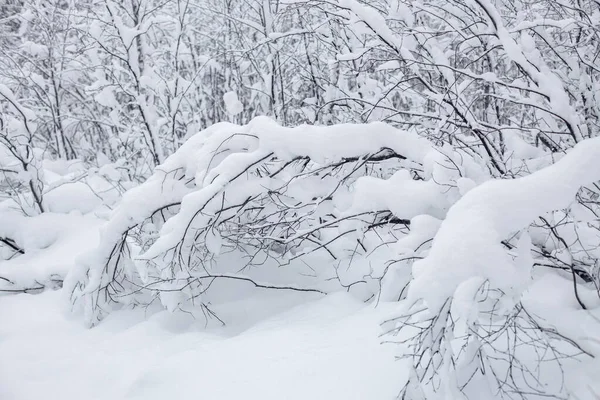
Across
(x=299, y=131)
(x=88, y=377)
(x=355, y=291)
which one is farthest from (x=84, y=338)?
(x=299, y=131)

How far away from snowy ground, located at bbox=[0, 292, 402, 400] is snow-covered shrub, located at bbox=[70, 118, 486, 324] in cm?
24

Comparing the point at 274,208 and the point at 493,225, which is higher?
the point at 493,225

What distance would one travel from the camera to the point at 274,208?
360cm

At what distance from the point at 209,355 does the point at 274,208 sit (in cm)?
117

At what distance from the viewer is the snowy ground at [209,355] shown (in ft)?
8.41

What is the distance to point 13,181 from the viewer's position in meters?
7.25

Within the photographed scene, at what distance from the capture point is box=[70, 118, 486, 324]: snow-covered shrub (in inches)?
106

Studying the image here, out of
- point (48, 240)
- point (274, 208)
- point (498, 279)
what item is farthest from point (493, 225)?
point (48, 240)

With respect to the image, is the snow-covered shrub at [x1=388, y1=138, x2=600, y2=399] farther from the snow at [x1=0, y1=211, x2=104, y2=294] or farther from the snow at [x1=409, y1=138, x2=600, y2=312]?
the snow at [x1=0, y1=211, x2=104, y2=294]

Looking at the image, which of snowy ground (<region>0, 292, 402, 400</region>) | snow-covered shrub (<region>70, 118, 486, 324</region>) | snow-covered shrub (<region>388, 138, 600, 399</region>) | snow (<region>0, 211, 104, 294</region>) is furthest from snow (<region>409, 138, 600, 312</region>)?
snow (<region>0, 211, 104, 294</region>)

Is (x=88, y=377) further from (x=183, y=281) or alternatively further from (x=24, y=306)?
(x=24, y=306)

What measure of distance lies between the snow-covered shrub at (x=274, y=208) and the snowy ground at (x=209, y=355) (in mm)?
242

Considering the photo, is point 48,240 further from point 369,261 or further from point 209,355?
point 369,261

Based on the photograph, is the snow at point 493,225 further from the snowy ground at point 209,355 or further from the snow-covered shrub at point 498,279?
the snowy ground at point 209,355
